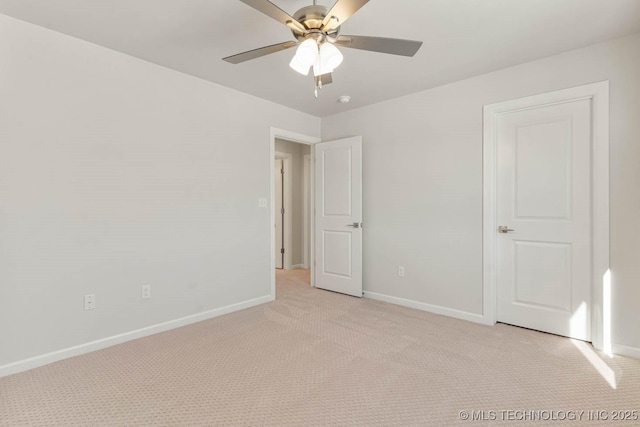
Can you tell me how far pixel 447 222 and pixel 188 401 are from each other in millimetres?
2755

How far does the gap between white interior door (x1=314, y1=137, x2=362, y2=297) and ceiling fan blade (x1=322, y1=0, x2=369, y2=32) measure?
2.27 m

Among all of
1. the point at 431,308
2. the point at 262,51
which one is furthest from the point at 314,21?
the point at 431,308

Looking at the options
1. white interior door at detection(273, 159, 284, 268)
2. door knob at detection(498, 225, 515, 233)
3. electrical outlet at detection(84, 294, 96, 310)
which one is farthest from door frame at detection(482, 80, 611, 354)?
white interior door at detection(273, 159, 284, 268)

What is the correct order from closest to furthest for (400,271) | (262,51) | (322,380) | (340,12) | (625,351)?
(340,12), (262,51), (322,380), (625,351), (400,271)

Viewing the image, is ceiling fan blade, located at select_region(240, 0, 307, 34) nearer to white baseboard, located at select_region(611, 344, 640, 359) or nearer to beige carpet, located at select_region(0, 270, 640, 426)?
beige carpet, located at select_region(0, 270, 640, 426)

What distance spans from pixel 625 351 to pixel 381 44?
2855mm

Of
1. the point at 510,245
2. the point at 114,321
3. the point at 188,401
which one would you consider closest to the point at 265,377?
the point at 188,401

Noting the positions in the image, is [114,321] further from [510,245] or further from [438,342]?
[510,245]

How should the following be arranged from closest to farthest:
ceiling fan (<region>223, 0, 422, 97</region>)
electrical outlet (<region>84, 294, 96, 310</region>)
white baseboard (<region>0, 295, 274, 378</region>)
A: 1. ceiling fan (<region>223, 0, 422, 97</region>)
2. white baseboard (<region>0, 295, 274, 378</region>)
3. electrical outlet (<region>84, 294, 96, 310</region>)

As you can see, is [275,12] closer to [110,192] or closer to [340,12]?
[340,12]

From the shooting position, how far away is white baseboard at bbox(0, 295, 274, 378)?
217 cm

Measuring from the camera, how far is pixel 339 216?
4145mm

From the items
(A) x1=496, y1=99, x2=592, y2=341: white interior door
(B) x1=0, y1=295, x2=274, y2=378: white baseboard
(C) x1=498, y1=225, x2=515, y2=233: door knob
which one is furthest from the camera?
(C) x1=498, y1=225, x2=515, y2=233: door knob

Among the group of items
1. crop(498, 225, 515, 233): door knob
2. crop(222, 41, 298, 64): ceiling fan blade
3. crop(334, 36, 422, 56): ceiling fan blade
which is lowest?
crop(498, 225, 515, 233): door knob
